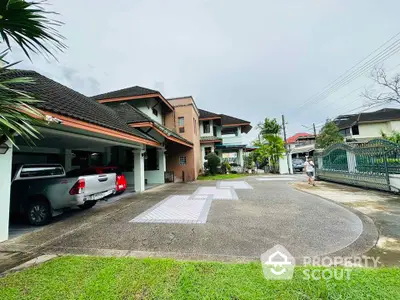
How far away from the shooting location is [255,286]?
6.73ft

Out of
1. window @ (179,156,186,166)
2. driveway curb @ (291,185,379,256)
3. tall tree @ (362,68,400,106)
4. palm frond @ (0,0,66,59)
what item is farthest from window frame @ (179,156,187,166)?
tall tree @ (362,68,400,106)

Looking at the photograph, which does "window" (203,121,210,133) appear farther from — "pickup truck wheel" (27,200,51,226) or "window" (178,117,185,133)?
"pickup truck wheel" (27,200,51,226)

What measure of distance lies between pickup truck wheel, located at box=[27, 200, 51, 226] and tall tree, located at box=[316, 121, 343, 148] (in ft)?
100

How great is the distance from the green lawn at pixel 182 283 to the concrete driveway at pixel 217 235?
52cm

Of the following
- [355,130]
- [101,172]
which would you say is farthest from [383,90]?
[355,130]

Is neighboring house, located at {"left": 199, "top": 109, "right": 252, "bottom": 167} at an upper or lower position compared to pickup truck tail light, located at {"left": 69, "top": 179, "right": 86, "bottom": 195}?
upper

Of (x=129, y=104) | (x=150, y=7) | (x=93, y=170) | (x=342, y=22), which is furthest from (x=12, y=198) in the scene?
(x=342, y=22)

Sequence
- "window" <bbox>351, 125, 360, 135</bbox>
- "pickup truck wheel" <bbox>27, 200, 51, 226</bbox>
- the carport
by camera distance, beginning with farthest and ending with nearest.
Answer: "window" <bbox>351, 125, 360, 135</bbox>, "pickup truck wheel" <bbox>27, 200, 51, 226</bbox>, the carport

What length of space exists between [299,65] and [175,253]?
13856 mm

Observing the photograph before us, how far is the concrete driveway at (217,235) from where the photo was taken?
3094 mm

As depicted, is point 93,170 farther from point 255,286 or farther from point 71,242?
point 255,286

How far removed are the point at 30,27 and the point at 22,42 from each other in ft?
1.15

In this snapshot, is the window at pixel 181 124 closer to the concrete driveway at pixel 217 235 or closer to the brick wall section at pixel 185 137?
the brick wall section at pixel 185 137

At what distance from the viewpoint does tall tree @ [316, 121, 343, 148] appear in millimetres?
25406
